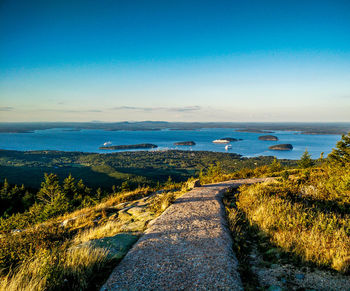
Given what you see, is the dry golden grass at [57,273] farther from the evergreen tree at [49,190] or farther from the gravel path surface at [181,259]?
the evergreen tree at [49,190]

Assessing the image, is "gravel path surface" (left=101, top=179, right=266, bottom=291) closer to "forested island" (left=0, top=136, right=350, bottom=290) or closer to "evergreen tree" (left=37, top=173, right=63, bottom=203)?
"forested island" (left=0, top=136, right=350, bottom=290)

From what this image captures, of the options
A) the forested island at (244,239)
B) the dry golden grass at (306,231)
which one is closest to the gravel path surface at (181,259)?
the forested island at (244,239)

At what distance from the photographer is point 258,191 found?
28.3ft

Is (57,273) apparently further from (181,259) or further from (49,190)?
(49,190)

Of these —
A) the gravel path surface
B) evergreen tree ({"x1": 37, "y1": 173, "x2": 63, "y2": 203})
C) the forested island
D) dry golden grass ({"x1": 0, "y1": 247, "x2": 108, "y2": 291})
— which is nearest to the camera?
dry golden grass ({"x1": 0, "y1": 247, "x2": 108, "y2": 291})

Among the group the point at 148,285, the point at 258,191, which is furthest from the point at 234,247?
the point at 258,191

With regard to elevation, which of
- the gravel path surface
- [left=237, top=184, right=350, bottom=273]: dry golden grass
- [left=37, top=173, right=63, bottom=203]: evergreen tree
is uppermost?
[left=237, top=184, right=350, bottom=273]: dry golden grass

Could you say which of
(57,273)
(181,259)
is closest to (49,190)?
(57,273)

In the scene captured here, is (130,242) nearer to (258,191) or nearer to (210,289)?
(210,289)

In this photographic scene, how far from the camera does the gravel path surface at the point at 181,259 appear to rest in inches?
140

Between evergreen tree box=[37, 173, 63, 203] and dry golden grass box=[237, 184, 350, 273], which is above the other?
dry golden grass box=[237, 184, 350, 273]

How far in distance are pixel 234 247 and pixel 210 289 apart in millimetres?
1881

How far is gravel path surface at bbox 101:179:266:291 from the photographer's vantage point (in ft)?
11.7

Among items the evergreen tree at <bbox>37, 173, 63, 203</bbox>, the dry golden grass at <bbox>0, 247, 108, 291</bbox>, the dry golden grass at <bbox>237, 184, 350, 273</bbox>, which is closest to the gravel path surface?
the dry golden grass at <bbox>0, 247, 108, 291</bbox>
